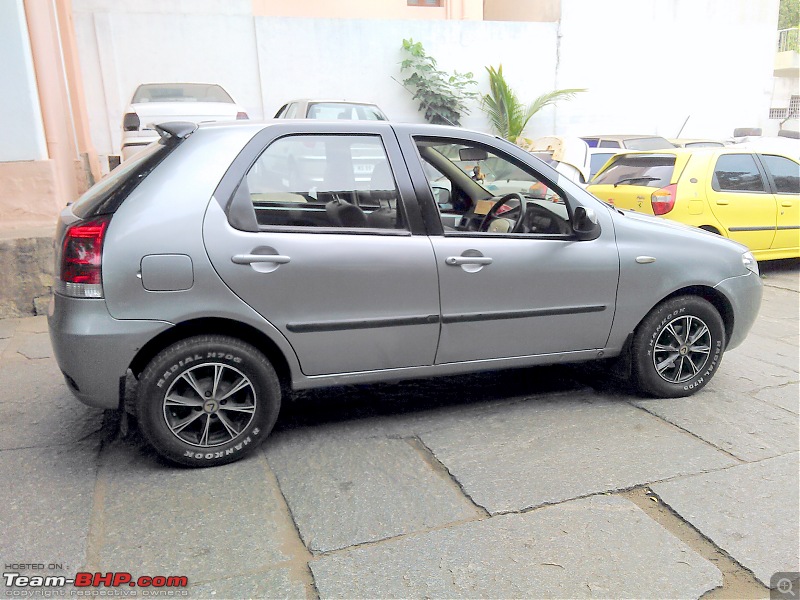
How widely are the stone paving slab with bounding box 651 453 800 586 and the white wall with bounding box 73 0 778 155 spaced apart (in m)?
13.2

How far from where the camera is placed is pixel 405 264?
3.37 m

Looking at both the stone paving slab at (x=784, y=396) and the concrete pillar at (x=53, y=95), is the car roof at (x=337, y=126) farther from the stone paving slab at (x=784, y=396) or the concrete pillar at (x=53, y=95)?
the concrete pillar at (x=53, y=95)

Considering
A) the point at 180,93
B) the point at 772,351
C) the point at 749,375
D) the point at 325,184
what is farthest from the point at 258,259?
the point at 180,93

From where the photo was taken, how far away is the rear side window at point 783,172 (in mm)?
7785

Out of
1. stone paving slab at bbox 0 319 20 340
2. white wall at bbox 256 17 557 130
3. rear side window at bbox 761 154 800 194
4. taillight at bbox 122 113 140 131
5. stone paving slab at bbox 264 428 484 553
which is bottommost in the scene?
stone paving slab at bbox 264 428 484 553

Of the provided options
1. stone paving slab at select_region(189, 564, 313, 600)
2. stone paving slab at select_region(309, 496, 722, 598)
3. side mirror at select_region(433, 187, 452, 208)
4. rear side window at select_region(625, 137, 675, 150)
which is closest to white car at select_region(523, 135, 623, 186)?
rear side window at select_region(625, 137, 675, 150)

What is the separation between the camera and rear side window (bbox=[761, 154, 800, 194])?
Answer: 779 cm

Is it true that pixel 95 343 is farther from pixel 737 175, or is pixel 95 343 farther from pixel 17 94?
pixel 737 175

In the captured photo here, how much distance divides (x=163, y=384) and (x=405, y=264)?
1.30m

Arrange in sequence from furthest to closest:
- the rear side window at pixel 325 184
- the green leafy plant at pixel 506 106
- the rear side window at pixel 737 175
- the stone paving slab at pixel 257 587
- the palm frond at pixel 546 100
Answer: the palm frond at pixel 546 100 < the green leafy plant at pixel 506 106 < the rear side window at pixel 737 175 < the rear side window at pixel 325 184 < the stone paving slab at pixel 257 587

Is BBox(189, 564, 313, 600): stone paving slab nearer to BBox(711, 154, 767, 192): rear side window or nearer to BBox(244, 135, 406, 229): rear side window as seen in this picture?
BBox(244, 135, 406, 229): rear side window

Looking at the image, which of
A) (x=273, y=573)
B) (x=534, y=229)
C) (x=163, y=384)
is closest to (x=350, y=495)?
(x=273, y=573)

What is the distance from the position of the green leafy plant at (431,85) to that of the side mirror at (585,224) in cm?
1184

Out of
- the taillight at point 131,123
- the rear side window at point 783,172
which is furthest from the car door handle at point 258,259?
the taillight at point 131,123
